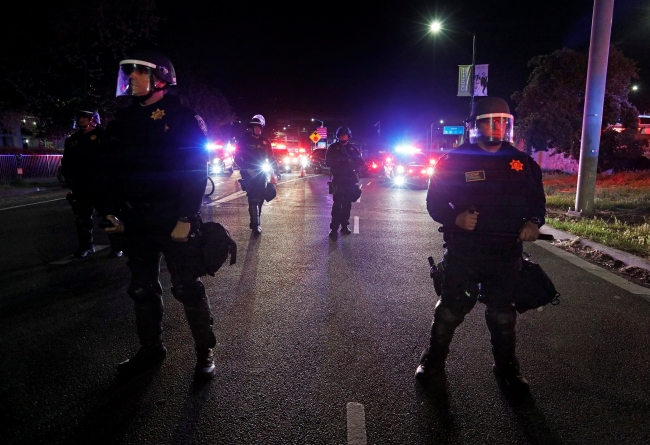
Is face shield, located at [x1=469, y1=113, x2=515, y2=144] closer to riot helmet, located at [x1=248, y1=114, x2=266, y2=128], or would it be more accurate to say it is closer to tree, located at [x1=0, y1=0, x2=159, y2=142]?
riot helmet, located at [x1=248, y1=114, x2=266, y2=128]

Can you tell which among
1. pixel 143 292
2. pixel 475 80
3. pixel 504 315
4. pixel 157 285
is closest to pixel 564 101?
pixel 475 80

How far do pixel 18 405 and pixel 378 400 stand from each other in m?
2.13

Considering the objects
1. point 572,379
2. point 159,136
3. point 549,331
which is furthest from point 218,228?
point 549,331

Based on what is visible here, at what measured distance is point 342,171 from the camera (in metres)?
8.35

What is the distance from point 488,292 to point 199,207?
77.5 inches

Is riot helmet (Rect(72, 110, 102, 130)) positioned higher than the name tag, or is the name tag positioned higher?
riot helmet (Rect(72, 110, 102, 130))

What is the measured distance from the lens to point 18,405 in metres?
2.79

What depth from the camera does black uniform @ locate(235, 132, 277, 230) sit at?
838cm

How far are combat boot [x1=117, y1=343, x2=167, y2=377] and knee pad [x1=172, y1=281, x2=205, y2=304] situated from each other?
1.73ft

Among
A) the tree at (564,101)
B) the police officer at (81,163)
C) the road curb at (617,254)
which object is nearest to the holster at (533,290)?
the road curb at (617,254)

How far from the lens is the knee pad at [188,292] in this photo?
120 inches

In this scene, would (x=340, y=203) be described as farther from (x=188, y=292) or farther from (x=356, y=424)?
(x=356, y=424)

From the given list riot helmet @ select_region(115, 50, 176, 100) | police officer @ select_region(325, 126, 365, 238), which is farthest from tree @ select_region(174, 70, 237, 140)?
riot helmet @ select_region(115, 50, 176, 100)

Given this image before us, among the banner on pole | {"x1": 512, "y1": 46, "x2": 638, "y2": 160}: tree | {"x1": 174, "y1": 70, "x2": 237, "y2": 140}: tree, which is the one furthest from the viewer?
{"x1": 174, "y1": 70, "x2": 237, "y2": 140}: tree
